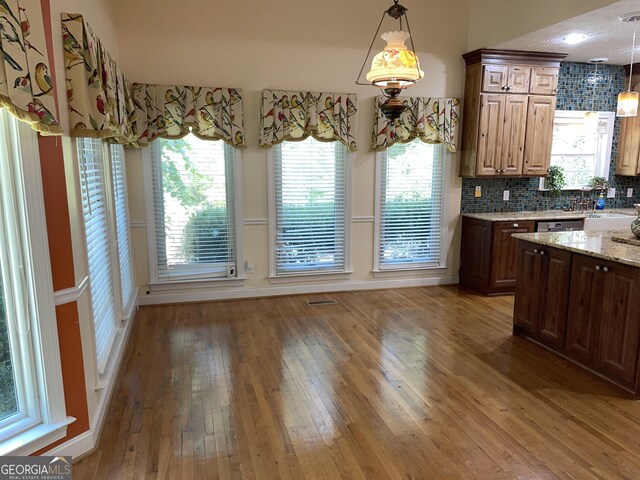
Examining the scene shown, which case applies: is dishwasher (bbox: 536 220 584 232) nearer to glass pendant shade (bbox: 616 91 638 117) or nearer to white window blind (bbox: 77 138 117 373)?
glass pendant shade (bbox: 616 91 638 117)

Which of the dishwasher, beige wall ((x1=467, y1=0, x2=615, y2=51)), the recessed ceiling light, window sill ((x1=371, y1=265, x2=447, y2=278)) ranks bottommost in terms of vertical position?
window sill ((x1=371, y1=265, x2=447, y2=278))

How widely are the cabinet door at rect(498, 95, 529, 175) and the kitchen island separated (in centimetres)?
166

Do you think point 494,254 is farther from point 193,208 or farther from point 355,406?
point 193,208

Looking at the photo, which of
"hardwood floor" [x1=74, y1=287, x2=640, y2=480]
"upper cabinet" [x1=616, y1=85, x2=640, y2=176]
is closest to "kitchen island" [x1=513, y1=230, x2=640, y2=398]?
"hardwood floor" [x1=74, y1=287, x2=640, y2=480]

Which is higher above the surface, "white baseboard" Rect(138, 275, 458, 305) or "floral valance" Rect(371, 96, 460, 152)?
"floral valance" Rect(371, 96, 460, 152)

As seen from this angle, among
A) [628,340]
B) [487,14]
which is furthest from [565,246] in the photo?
[487,14]

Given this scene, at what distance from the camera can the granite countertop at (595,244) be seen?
3.02 m

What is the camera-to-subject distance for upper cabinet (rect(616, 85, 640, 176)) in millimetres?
5957

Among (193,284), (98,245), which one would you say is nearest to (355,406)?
(98,245)

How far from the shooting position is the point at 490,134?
530 centimetres

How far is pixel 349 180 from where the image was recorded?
209 inches

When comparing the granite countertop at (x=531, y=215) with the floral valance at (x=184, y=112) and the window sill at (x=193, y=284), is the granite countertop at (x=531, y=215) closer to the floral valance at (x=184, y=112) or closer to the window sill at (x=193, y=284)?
the window sill at (x=193, y=284)

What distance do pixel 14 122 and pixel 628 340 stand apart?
374cm

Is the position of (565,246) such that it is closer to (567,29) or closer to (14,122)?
(567,29)
